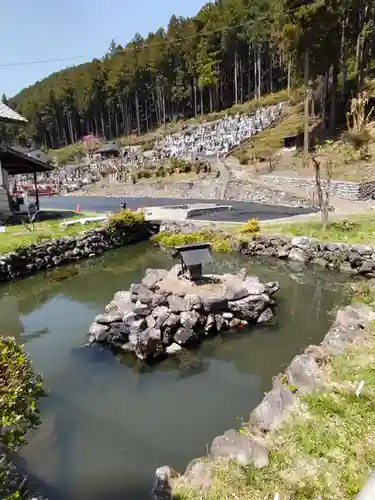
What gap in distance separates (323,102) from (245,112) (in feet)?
60.7

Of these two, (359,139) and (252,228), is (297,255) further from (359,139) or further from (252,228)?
(359,139)

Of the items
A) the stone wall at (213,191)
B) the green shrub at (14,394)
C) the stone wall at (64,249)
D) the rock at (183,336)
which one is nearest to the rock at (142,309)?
the rock at (183,336)

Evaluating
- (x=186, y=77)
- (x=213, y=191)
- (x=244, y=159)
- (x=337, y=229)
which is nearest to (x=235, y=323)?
(x=337, y=229)

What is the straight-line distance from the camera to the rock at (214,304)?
31.7ft

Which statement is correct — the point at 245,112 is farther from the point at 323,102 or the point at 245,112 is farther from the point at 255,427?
the point at 255,427

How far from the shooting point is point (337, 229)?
52.3 feet

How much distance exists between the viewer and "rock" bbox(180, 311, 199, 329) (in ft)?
29.8

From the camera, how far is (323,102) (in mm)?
33312

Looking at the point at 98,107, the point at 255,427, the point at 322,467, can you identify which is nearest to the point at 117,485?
the point at 255,427

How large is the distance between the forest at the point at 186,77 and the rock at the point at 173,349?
2798cm

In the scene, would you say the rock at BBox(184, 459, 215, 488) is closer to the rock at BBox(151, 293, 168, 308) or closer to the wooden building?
the rock at BBox(151, 293, 168, 308)

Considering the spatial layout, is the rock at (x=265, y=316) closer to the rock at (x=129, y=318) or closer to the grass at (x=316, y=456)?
the rock at (x=129, y=318)

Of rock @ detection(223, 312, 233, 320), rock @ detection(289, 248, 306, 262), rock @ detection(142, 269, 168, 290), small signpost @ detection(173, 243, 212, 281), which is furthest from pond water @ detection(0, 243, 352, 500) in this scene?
small signpost @ detection(173, 243, 212, 281)

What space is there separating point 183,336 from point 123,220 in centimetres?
1217
